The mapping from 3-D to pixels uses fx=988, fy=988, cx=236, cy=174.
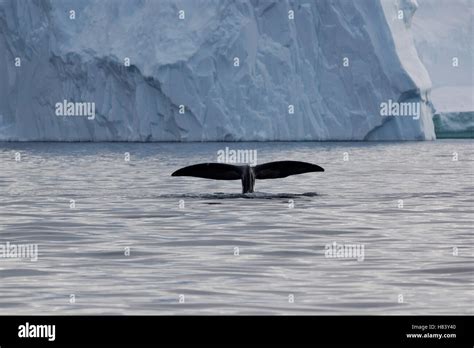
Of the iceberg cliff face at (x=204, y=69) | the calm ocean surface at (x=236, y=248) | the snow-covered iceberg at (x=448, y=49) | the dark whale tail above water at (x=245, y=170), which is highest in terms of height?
the snow-covered iceberg at (x=448, y=49)

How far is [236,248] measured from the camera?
37.9 ft

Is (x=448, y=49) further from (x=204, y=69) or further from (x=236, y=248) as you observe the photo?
(x=236, y=248)

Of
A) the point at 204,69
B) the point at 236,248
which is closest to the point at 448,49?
the point at 204,69

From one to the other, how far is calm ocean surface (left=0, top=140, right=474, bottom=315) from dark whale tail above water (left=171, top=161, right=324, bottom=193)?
0.60 metres

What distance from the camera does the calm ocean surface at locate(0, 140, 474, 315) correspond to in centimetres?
813

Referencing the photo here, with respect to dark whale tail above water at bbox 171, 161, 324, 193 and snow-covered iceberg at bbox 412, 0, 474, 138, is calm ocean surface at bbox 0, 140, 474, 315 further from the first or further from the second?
snow-covered iceberg at bbox 412, 0, 474, 138

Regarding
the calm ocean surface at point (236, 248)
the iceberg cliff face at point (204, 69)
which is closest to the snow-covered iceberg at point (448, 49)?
the iceberg cliff face at point (204, 69)

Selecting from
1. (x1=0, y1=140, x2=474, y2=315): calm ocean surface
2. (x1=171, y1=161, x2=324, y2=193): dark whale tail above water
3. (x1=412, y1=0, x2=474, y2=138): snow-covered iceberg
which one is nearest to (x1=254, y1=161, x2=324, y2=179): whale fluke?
(x1=171, y1=161, x2=324, y2=193): dark whale tail above water

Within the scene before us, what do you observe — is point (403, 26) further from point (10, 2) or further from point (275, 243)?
point (275, 243)

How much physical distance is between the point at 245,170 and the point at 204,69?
3862 cm

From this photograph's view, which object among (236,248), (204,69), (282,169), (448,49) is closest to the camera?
(236,248)

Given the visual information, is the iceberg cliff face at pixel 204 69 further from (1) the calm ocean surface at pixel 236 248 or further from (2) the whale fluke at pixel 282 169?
(2) the whale fluke at pixel 282 169

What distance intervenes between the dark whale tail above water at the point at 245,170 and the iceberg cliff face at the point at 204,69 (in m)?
38.4

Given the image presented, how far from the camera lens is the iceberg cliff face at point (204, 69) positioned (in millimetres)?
55281
